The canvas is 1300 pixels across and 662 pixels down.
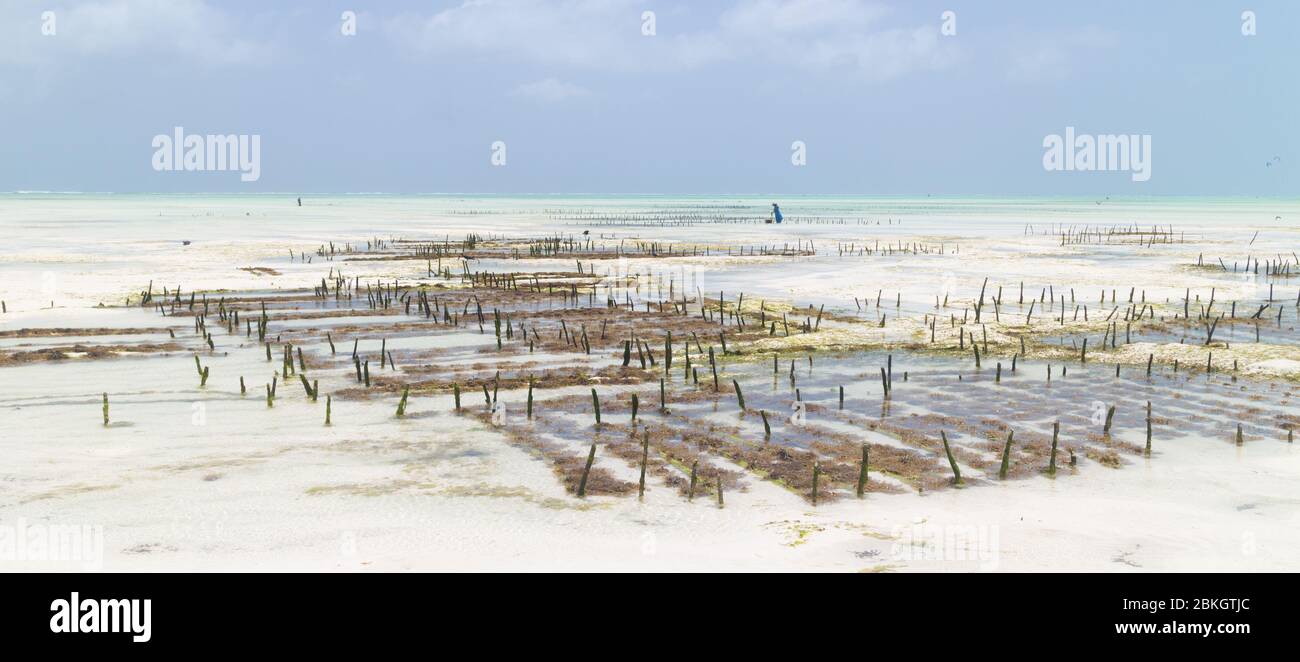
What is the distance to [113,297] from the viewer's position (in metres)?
24.2

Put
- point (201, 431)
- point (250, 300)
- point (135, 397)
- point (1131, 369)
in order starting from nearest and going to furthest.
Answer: point (201, 431) → point (135, 397) → point (1131, 369) → point (250, 300)

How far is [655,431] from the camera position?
11406 millimetres

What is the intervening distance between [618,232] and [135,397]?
1862 inches

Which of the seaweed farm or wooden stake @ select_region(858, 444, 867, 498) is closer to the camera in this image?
the seaweed farm

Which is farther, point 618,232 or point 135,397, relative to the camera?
point 618,232

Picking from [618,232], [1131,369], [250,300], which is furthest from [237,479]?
[618,232]

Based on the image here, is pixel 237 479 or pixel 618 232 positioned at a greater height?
pixel 618 232

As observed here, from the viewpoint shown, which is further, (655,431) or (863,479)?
(655,431)

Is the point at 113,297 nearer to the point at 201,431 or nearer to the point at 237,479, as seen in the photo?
the point at 201,431

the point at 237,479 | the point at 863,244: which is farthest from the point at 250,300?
the point at 863,244

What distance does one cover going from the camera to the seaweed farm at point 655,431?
796 cm

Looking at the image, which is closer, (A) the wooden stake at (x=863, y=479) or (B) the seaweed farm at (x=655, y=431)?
(B) the seaweed farm at (x=655, y=431)

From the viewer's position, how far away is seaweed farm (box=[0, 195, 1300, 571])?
26.1 feet
